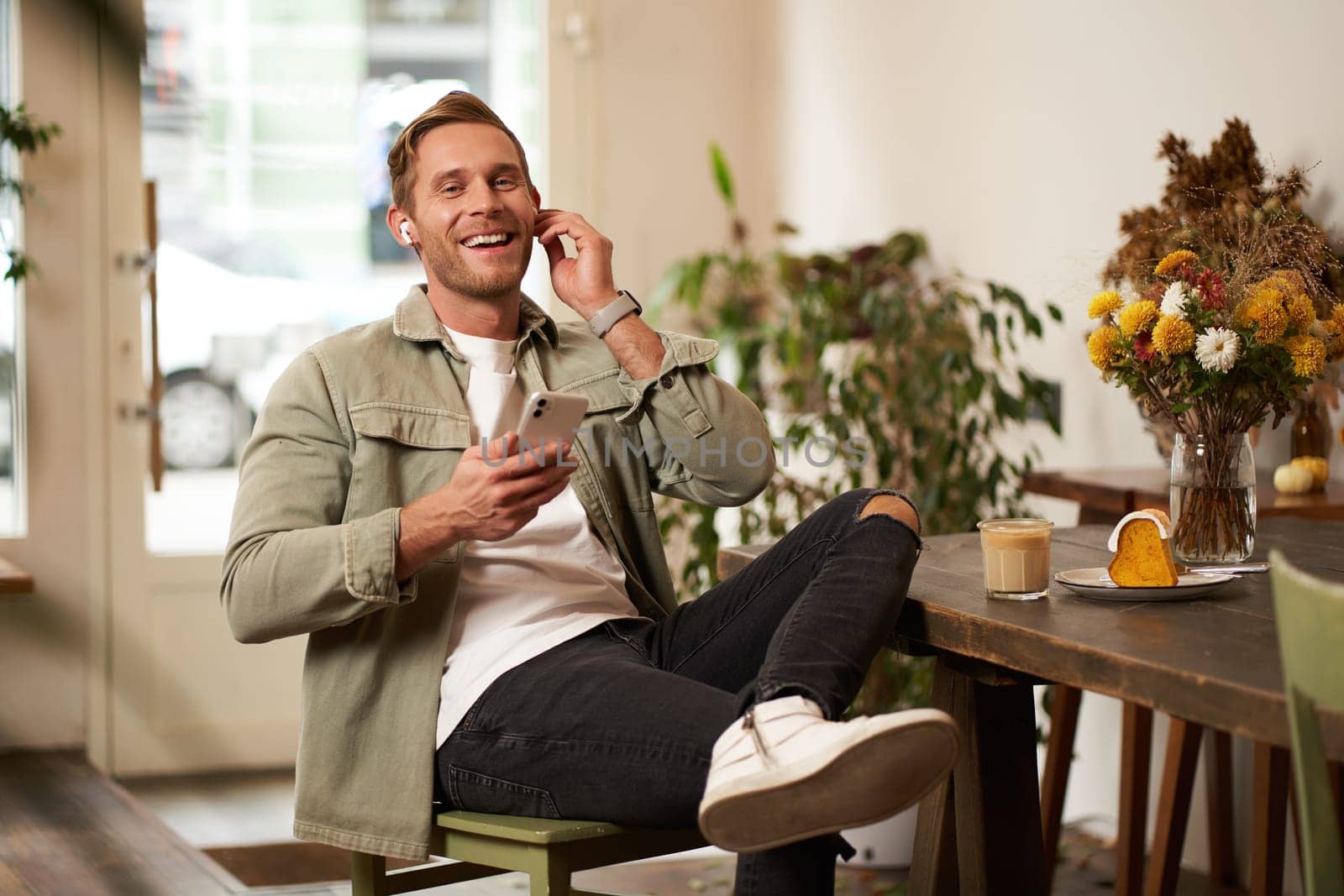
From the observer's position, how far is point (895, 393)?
2.96 metres

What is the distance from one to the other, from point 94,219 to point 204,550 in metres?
0.90

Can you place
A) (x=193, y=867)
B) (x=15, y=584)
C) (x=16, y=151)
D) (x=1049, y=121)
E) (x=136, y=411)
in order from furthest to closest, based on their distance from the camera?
(x=136, y=411), (x=16, y=151), (x=15, y=584), (x=1049, y=121), (x=193, y=867)

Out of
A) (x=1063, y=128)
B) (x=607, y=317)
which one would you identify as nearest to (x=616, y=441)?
(x=607, y=317)

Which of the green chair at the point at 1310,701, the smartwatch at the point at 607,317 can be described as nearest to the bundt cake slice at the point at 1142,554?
the green chair at the point at 1310,701

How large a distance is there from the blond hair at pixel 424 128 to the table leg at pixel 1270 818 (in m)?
1.50

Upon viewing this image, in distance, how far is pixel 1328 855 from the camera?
3.24 feet

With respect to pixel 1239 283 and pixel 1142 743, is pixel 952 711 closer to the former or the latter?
pixel 1239 283

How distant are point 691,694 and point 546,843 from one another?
20 cm

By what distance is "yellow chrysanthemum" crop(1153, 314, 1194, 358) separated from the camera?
1.59 m

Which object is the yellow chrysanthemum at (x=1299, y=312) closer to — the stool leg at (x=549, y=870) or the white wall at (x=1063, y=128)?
the white wall at (x=1063, y=128)

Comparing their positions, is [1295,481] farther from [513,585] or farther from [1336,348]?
[513,585]

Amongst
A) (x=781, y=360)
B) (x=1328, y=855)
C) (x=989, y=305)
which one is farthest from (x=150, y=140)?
(x=1328, y=855)

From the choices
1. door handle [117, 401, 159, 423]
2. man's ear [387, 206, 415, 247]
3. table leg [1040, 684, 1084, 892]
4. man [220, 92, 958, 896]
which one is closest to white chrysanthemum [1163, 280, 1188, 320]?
man [220, 92, 958, 896]

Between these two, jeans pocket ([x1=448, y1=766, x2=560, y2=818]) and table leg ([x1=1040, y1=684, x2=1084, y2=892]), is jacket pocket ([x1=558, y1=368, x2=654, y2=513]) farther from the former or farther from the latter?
table leg ([x1=1040, y1=684, x2=1084, y2=892])
